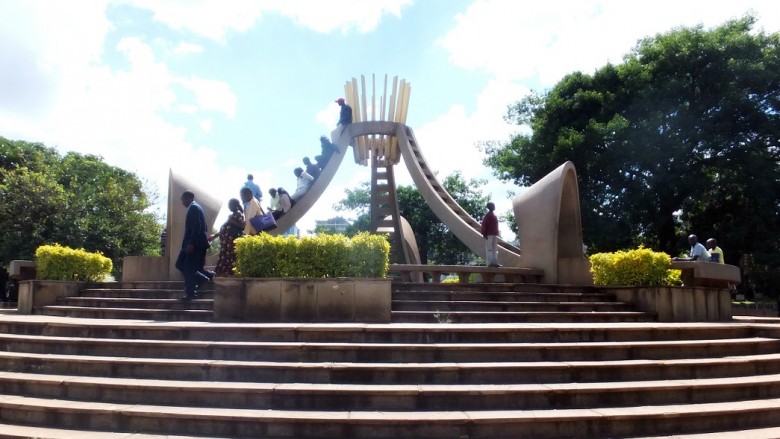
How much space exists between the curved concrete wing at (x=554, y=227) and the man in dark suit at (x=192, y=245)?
21.8ft

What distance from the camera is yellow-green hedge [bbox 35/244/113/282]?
9.80 metres

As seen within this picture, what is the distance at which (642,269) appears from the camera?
884cm

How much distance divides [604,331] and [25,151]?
111 feet

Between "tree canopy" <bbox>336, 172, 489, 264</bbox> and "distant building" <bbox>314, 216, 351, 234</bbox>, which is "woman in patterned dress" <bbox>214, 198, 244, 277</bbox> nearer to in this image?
"distant building" <bbox>314, 216, 351, 234</bbox>

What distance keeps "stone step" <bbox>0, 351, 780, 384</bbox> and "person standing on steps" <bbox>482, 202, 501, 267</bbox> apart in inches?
241

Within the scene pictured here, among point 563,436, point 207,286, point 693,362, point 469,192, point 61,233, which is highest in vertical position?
point 469,192

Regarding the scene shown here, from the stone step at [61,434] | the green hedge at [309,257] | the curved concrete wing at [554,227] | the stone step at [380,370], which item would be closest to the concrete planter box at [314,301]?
the green hedge at [309,257]

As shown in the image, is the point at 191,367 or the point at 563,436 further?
the point at 191,367

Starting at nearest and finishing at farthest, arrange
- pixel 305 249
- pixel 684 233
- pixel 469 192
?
pixel 305 249 < pixel 684 233 < pixel 469 192

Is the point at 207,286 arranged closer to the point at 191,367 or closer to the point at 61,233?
the point at 191,367

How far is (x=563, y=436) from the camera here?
185 inches

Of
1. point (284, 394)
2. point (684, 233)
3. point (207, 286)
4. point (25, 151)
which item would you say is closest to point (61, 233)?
→ point (25, 151)

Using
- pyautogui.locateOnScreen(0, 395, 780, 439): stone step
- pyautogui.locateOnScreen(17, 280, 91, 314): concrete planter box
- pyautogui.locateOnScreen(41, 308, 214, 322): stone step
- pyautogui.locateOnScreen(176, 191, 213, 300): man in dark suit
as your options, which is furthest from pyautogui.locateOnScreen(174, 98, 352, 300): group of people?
pyautogui.locateOnScreen(0, 395, 780, 439): stone step

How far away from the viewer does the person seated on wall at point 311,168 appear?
17.1m
